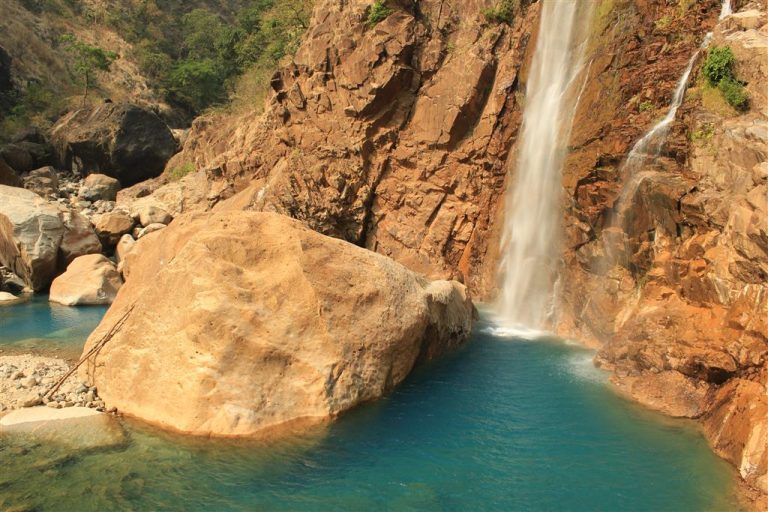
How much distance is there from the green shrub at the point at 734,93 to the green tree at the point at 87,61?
50.7 meters

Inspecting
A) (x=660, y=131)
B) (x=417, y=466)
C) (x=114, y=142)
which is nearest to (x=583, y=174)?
(x=660, y=131)

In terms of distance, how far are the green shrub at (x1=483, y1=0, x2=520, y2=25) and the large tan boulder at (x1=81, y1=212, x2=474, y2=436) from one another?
625 inches

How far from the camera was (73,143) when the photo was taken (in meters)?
42.7

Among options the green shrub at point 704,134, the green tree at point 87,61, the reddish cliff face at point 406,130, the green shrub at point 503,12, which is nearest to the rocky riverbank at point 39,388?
the reddish cliff face at point 406,130

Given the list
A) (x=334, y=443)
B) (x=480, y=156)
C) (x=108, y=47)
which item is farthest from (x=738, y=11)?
(x=108, y=47)

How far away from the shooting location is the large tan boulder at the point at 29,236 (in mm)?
25859

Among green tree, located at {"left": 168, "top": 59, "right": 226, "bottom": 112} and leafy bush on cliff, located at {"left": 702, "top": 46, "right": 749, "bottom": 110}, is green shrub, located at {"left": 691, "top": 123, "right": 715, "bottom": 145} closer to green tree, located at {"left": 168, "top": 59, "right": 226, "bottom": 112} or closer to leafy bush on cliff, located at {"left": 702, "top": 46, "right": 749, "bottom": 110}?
leafy bush on cliff, located at {"left": 702, "top": 46, "right": 749, "bottom": 110}

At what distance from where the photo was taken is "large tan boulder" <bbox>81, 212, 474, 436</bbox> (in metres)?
11.8

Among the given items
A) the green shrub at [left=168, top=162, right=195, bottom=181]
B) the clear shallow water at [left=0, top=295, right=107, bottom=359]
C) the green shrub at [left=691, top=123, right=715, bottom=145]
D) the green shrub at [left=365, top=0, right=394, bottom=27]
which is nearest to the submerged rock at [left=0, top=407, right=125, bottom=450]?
the clear shallow water at [left=0, top=295, right=107, bottom=359]

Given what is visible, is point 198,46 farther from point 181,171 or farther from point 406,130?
point 406,130

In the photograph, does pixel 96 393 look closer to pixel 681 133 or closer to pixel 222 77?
pixel 681 133

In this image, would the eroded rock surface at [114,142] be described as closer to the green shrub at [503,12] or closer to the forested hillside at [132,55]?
the forested hillside at [132,55]

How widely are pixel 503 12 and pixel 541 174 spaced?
8636 mm

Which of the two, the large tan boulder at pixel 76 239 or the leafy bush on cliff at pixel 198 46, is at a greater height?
the leafy bush on cliff at pixel 198 46
